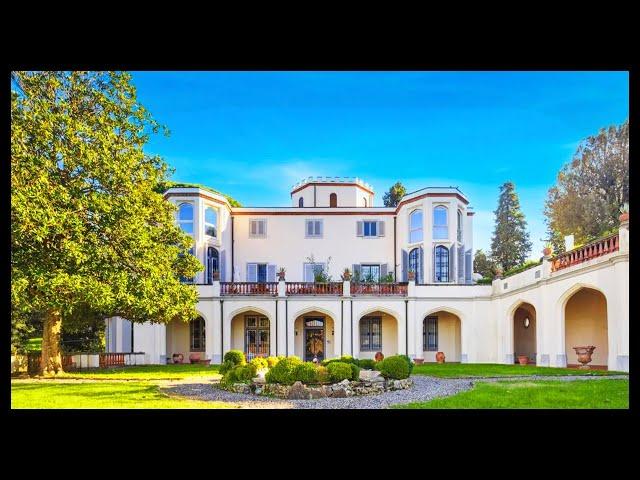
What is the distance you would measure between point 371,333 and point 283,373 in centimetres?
1499

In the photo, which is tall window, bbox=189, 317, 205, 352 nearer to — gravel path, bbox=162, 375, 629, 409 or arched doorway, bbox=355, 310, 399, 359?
arched doorway, bbox=355, 310, 399, 359

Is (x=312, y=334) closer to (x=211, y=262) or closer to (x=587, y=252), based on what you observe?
(x=211, y=262)

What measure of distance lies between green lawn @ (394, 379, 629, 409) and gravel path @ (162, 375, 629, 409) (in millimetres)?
604

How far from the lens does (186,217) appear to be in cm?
2602

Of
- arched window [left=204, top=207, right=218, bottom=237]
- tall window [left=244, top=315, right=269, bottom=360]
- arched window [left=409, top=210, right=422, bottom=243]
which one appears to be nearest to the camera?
tall window [left=244, top=315, right=269, bottom=360]

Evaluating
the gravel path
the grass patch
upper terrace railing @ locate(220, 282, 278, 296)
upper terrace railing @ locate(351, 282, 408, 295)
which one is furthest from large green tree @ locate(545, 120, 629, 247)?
the grass patch

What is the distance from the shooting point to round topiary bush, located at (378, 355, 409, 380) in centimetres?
1365

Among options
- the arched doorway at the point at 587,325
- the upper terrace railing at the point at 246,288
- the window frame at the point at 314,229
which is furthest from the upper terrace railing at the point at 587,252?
the window frame at the point at 314,229

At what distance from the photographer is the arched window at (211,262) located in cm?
2678
